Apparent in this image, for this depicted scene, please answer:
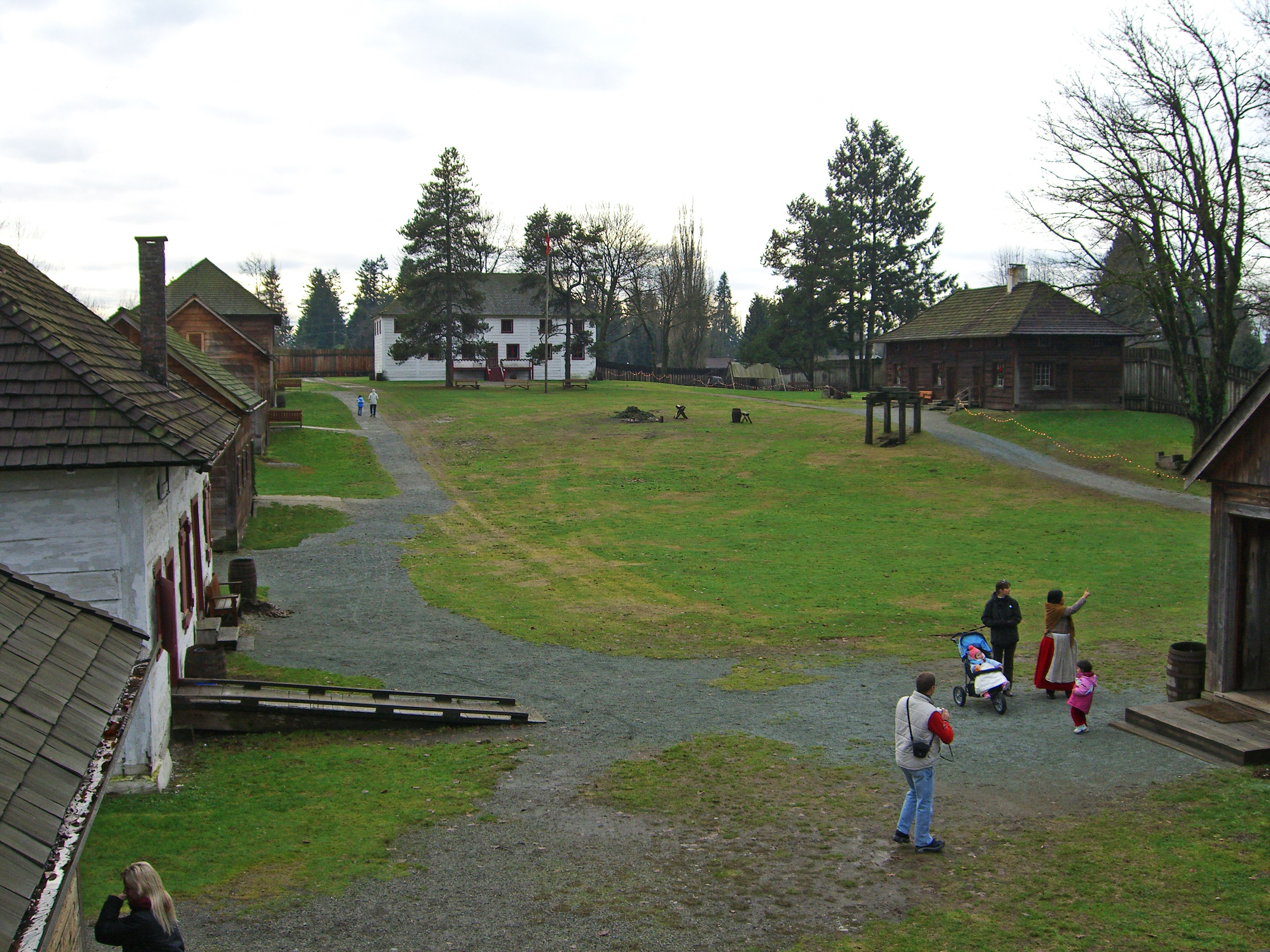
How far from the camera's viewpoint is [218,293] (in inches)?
2174

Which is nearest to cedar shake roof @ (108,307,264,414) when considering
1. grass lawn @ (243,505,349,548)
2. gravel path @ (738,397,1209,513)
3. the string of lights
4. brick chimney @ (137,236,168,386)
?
grass lawn @ (243,505,349,548)

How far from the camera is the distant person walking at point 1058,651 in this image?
48.8ft

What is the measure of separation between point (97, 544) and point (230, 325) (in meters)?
35.1

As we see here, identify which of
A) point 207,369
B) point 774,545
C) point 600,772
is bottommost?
point 600,772

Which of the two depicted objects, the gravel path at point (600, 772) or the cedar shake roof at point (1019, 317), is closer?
the gravel path at point (600, 772)

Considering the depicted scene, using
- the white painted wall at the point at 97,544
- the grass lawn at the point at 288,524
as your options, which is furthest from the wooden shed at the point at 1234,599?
the grass lawn at the point at 288,524

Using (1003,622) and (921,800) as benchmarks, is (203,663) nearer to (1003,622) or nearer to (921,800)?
(921,800)

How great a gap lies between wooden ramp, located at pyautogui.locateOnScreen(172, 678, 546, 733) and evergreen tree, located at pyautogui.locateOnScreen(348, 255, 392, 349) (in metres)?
117

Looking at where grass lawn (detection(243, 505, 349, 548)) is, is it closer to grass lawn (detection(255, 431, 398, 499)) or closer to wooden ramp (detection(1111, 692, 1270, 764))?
grass lawn (detection(255, 431, 398, 499))

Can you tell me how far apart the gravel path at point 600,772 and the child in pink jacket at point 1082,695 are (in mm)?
240

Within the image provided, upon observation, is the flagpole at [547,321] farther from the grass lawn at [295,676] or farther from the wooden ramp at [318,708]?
the wooden ramp at [318,708]

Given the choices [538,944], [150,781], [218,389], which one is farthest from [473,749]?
[218,389]

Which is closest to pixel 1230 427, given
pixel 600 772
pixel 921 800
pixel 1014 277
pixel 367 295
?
pixel 921 800

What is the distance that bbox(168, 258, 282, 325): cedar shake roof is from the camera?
177 ft
